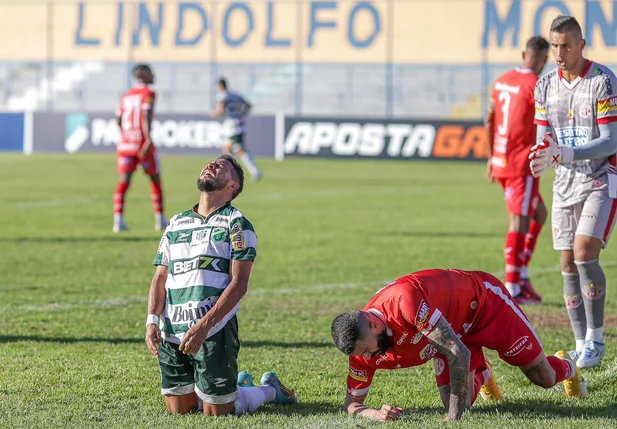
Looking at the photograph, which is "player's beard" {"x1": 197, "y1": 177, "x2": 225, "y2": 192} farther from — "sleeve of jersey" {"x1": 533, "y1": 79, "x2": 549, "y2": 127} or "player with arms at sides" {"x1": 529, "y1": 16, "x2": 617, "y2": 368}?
"sleeve of jersey" {"x1": 533, "y1": 79, "x2": 549, "y2": 127}

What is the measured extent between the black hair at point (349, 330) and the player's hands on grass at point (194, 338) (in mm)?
676

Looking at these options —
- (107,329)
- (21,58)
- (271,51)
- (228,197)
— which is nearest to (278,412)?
(228,197)

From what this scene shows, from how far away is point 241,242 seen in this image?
5410mm

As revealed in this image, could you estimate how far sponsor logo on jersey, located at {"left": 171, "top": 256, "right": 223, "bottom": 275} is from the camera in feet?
17.8

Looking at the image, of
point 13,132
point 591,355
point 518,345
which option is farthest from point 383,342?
point 13,132

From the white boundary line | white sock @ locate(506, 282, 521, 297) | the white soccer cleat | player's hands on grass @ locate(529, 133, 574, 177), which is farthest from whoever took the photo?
the white soccer cleat

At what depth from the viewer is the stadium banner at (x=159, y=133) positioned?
106 ft

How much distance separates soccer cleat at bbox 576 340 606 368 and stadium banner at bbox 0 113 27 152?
96.8ft

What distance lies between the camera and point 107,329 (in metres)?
7.99

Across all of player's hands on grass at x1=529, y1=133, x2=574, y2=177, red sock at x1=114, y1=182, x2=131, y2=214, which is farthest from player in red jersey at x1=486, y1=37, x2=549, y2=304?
red sock at x1=114, y1=182, x2=131, y2=214

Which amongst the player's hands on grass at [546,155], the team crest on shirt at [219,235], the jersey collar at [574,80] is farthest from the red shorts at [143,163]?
the team crest on shirt at [219,235]

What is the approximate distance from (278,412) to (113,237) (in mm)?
8728

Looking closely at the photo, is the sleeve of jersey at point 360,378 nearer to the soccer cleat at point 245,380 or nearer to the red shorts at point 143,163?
the soccer cleat at point 245,380

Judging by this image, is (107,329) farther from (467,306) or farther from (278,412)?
(467,306)
